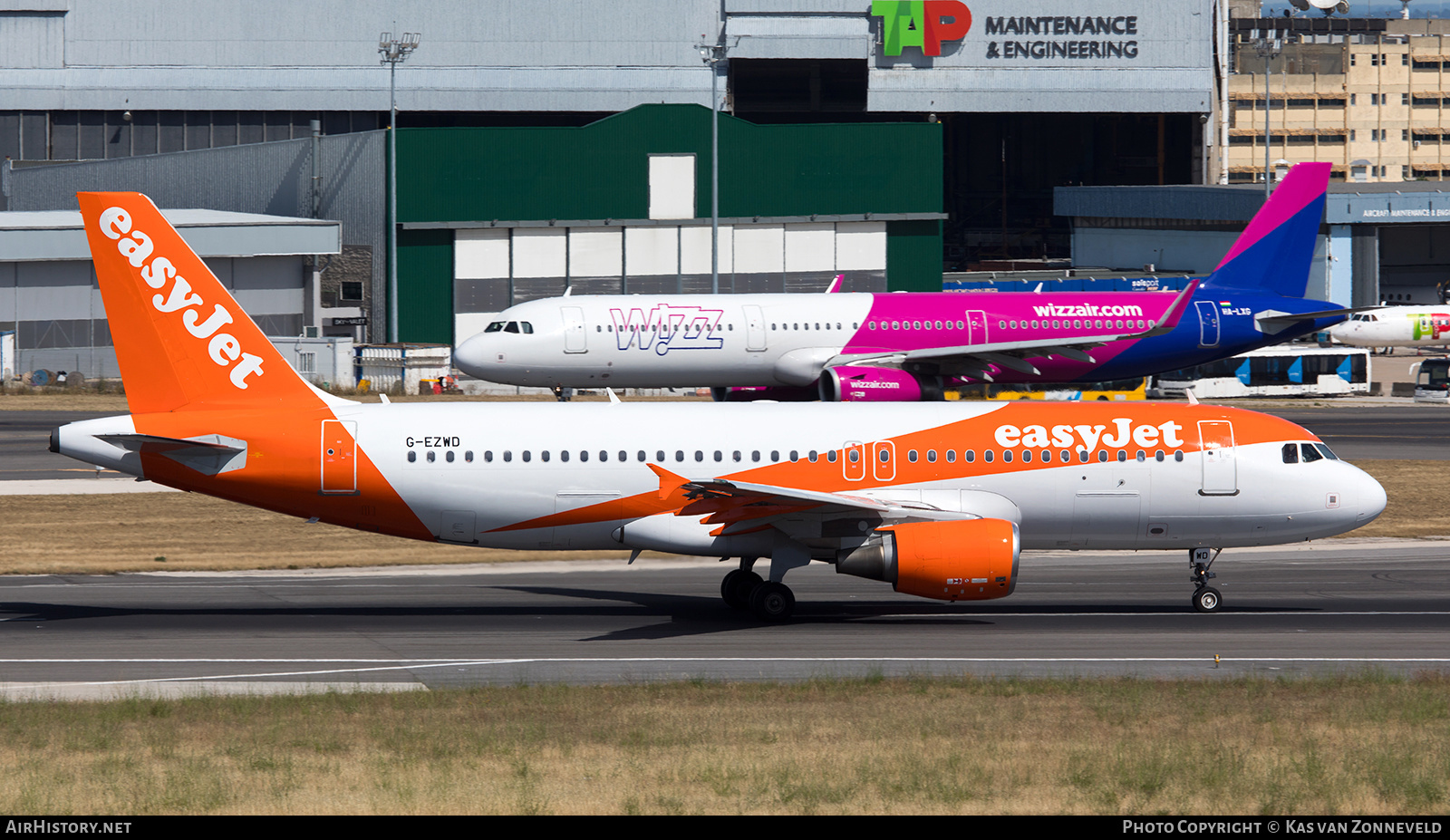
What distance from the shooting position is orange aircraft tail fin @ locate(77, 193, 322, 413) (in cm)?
2841

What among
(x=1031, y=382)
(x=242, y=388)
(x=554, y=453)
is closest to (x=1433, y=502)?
(x=1031, y=382)

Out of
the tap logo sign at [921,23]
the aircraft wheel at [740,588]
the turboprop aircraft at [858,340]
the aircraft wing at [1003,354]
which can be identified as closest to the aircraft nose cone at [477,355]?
the turboprop aircraft at [858,340]

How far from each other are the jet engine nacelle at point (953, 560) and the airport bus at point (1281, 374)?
49686 mm

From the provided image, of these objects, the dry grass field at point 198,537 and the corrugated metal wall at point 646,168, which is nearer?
the dry grass field at point 198,537

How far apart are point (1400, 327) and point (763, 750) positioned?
281ft

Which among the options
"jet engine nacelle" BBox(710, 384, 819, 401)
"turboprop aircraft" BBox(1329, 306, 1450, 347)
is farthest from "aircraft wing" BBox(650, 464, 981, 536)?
"turboprop aircraft" BBox(1329, 306, 1450, 347)

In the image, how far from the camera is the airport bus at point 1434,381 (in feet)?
248

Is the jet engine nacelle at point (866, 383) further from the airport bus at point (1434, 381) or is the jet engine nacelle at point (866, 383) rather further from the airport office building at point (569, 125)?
the airport office building at point (569, 125)

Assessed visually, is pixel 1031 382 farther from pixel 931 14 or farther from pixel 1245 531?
pixel 931 14

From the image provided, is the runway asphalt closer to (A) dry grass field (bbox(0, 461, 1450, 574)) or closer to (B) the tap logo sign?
(A) dry grass field (bbox(0, 461, 1450, 574))

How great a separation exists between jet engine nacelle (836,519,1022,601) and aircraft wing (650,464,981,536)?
0.82m

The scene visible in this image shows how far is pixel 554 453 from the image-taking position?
2847 centimetres

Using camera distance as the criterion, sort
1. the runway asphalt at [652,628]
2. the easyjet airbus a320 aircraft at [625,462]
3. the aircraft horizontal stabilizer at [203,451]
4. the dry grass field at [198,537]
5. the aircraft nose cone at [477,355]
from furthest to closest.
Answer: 1. the aircraft nose cone at [477,355]
2. the dry grass field at [198,537]
3. the easyjet airbus a320 aircraft at [625,462]
4. the aircraft horizontal stabilizer at [203,451]
5. the runway asphalt at [652,628]

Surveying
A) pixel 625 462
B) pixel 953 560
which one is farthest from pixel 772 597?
pixel 953 560
